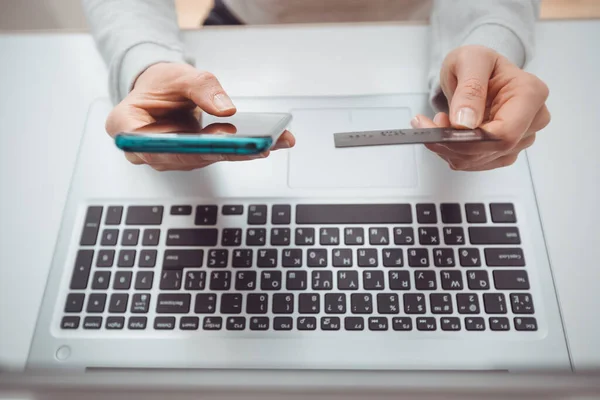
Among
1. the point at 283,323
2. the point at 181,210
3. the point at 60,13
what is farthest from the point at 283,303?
the point at 60,13

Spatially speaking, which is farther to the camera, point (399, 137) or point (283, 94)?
point (283, 94)

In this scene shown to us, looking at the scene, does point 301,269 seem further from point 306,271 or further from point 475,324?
point 475,324

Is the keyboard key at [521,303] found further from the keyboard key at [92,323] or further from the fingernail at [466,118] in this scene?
the keyboard key at [92,323]

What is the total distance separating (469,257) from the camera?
0.34 meters

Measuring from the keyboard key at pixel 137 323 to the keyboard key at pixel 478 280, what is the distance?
25 cm

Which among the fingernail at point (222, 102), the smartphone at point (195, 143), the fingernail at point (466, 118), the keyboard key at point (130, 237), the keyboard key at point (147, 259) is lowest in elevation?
the keyboard key at point (147, 259)

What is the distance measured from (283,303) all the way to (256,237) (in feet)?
0.19

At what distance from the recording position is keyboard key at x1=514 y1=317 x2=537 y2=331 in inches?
12.6

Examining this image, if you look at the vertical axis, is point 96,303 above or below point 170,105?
below

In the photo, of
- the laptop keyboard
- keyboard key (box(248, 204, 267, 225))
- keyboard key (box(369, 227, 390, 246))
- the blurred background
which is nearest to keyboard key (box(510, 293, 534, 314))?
the laptop keyboard

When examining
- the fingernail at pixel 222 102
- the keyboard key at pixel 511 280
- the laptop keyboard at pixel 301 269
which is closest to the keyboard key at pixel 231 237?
the laptop keyboard at pixel 301 269

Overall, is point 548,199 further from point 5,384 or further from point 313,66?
point 5,384

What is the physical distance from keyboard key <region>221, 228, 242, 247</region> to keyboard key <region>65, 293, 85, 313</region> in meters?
0.12

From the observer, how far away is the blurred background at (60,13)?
0.43 meters
